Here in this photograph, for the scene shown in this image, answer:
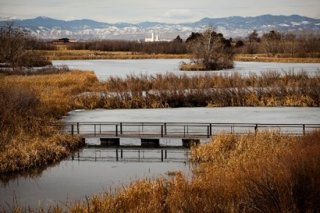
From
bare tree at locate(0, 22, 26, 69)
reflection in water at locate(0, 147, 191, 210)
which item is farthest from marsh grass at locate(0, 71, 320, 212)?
bare tree at locate(0, 22, 26, 69)

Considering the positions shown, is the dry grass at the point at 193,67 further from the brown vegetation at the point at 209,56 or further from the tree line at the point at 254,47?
the tree line at the point at 254,47

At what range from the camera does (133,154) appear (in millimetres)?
22359

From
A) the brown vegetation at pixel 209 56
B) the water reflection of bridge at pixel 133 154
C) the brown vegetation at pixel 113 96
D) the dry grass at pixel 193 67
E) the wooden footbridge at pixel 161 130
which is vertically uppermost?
the brown vegetation at pixel 209 56

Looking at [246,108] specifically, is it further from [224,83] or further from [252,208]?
[252,208]

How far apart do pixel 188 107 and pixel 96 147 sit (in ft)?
42.6

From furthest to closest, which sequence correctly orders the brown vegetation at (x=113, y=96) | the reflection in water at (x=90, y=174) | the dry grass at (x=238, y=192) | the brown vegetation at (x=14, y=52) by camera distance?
1. the brown vegetation at (x=14, y=52)
2. the brown vegetation at (x=113, y=96)
3. the reflection in water at (x=90, y=174)
4. the dry grass at (x=238, y=192)

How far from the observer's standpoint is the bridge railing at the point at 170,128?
2381 cm

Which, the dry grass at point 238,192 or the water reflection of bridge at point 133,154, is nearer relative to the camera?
the dry grass at point 238,192

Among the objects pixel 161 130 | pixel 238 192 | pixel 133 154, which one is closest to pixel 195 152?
pixel 133 154

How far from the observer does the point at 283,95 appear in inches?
1398

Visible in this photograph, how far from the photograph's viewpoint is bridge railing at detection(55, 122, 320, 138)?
23.8 metres

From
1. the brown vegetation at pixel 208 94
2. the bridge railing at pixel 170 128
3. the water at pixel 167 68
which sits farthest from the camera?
the water at pixel 167 68

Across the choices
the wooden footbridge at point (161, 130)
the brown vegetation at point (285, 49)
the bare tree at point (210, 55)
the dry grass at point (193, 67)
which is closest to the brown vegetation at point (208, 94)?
the wooden footbridge at point (161, 130)

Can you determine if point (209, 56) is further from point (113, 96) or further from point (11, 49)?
point (113, 96)
